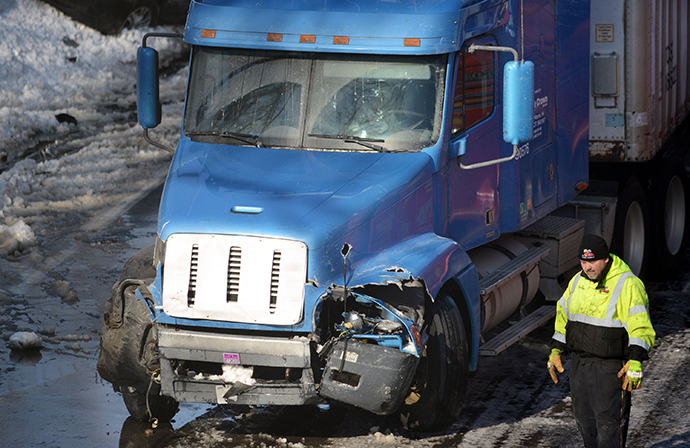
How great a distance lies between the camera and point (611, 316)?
19.4 ft

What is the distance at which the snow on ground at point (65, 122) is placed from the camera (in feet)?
43.8

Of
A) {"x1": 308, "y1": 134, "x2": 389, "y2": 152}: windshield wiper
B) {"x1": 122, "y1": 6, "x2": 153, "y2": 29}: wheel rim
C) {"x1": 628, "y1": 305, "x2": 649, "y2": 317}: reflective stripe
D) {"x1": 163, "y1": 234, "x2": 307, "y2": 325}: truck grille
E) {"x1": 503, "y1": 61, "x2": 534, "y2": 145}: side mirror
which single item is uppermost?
{"x1": 122, "y1": 6, "x2": 153, "y2": 29}: wheel rim

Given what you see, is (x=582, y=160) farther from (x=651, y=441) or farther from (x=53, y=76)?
(x=53, y=76)

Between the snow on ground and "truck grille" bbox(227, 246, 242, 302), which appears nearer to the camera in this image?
"truck grille" bbox(227, 246, 242, 302)

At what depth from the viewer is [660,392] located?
782 cm

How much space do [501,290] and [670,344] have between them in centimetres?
200

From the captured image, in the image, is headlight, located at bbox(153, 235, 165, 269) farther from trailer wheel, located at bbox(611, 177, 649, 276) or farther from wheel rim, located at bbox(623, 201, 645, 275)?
wheel rim, located at bbox(623, 201, 645, 275)

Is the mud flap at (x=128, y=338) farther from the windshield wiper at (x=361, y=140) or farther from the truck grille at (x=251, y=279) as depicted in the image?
the windshield wiper at (x=361, y=140)

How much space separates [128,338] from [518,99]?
3126mm

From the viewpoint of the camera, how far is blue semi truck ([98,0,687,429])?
20.3ft

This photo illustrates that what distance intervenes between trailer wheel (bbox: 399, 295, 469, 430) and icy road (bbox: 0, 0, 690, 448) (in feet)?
0.61

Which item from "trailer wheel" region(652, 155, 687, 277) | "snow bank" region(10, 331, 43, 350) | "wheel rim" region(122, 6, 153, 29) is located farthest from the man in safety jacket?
"wheel rim" region(122, 6, 153, 29)

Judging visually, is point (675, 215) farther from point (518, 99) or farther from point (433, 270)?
point (433, 270)

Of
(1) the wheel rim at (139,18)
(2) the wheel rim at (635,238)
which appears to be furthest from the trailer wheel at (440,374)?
(1) the wheel rim at (139,18)
